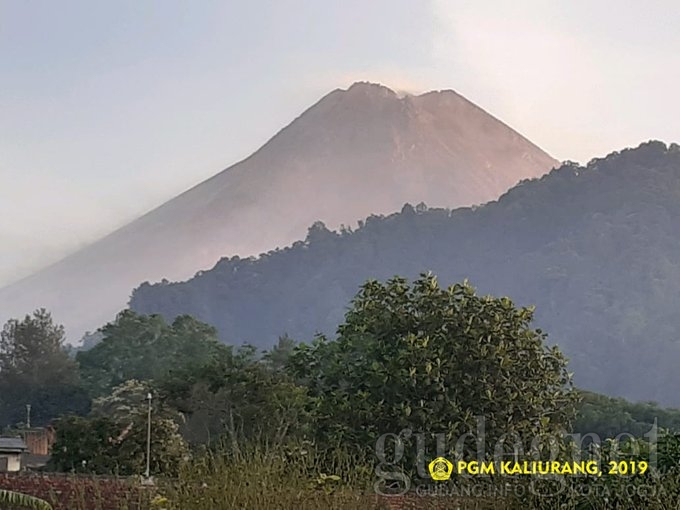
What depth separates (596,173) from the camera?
99125 millimetres

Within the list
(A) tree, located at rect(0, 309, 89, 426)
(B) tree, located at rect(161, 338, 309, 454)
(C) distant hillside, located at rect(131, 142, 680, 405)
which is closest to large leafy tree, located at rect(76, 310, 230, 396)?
(A) tree, located at rect(0, 309, 89, 426)

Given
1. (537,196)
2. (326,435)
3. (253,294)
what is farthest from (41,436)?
(537,196)

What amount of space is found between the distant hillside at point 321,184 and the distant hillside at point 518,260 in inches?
606

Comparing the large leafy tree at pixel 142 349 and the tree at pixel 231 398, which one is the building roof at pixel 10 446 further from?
the large leafy tree at pixel 142 349

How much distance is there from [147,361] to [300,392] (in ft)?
98.1

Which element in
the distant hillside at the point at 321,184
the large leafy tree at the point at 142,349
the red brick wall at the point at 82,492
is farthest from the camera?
the distant hillside at the point at 321,184

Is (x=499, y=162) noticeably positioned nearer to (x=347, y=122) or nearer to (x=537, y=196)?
(x=347, y=122)

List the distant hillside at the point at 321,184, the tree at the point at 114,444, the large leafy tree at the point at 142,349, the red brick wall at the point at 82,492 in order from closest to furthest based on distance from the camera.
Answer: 1. the red brick wall at the point at 82,492
2. the tree at the point at 114,444
3. the large leafy tree at the point at 142,349
4. the distant hillside at the point at 321,184

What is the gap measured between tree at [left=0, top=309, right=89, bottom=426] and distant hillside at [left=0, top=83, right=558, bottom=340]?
192ft

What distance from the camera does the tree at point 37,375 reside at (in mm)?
43312

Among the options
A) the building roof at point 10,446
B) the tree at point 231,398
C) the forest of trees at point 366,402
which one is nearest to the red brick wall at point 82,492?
the forest of trees at point 366,402

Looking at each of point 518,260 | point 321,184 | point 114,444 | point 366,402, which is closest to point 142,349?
point 114,444

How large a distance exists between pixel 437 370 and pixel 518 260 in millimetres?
80983

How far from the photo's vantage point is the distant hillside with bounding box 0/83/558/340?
127688 millimetres
